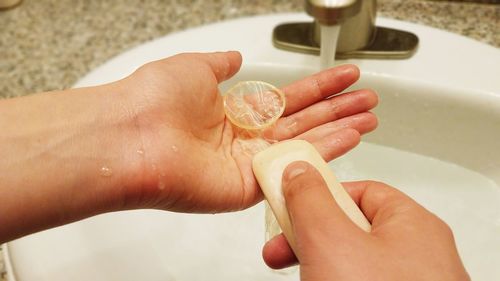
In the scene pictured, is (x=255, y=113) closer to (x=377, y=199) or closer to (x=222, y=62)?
(x=222, y=62)

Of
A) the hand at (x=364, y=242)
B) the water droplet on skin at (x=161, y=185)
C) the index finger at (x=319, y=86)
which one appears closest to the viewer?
the hand at (x=364, y=242)

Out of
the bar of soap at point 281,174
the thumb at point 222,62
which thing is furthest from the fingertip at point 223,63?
the bar of soap at point 281,174

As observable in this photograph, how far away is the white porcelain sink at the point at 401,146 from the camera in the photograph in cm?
58

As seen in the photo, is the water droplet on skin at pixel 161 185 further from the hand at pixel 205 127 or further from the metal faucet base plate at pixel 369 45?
the metal faucet base plate at pixel 369 45

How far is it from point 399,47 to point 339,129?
0.57 ft

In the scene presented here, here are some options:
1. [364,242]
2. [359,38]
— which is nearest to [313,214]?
[364,242]

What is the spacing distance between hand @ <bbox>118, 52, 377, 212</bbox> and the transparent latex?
1cm

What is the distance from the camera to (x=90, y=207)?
1.46 feet

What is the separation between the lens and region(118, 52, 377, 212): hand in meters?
0.47

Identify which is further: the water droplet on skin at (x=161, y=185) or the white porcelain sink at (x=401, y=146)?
the white porcelain sink at (x=401, y=146)

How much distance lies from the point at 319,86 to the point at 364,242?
0.25m

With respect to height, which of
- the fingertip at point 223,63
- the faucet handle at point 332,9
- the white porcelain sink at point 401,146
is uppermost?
the faucet handle at point 332,9

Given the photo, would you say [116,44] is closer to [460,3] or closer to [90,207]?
[90,207]

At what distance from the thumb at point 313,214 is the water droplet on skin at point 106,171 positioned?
16cm
